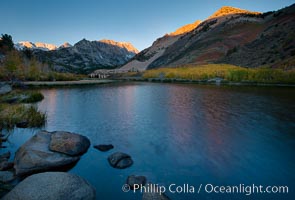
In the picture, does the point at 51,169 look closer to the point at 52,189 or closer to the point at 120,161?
the point at 52,189

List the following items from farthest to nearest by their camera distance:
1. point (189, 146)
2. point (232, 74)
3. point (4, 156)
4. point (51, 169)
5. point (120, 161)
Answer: point (232, 74)
point (189, 146)
point (4, 156)
point (120, 161)
point (51, 169)

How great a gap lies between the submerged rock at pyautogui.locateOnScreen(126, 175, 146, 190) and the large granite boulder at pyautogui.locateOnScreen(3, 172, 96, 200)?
1841mm

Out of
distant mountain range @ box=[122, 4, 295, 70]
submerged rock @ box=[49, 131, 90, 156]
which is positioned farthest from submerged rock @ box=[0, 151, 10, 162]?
distant mountain range @ box=[122, 4, 295, 70]

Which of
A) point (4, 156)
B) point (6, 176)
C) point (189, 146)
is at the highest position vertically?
point (6, 176)

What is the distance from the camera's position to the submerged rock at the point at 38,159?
34.1 ft

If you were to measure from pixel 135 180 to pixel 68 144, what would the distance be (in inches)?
216

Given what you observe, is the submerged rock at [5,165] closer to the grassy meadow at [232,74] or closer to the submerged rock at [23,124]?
the submerged rock at [23,124]

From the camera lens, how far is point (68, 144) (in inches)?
505

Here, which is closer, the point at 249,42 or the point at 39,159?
the point at 39,159

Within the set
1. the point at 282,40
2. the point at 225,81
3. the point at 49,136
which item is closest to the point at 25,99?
the point at 49,136

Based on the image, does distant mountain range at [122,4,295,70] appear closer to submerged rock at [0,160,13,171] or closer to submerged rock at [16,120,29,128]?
submerged rock at [16,120,29,128]

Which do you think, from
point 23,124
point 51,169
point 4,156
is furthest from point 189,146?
point 23,124

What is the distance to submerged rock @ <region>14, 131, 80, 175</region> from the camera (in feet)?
34.1

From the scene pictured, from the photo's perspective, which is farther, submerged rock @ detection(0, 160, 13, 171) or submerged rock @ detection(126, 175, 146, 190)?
submerged rock @ detection(0, 160, 13, 171)
